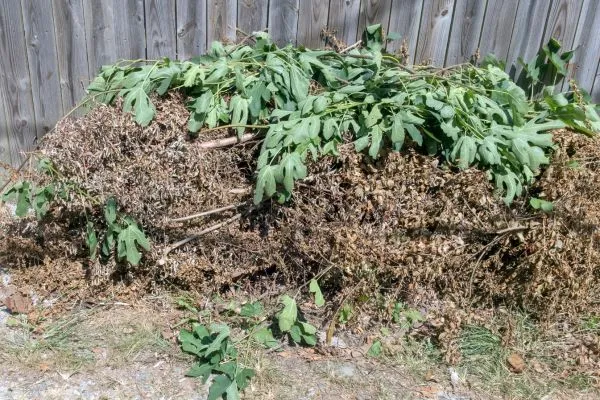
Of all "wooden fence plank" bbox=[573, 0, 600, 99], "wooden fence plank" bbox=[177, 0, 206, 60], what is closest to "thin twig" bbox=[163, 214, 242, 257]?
"wooden fence plank" bbox=[177, 0, 206, 60]

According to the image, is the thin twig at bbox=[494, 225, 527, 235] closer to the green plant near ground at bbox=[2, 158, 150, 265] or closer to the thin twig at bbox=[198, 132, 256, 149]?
the thin twig at bbox=[198, 132, 256, 149]

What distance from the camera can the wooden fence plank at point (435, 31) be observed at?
390 centimetres

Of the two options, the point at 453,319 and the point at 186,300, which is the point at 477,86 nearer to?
the point at 453,319

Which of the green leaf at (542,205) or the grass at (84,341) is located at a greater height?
the green leaf at (542,205)

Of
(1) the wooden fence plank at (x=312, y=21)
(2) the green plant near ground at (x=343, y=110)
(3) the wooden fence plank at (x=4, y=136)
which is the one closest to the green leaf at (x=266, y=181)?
(2) the green plant near ground at (x=343, y=110)

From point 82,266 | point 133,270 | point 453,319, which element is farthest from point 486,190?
point 82,266

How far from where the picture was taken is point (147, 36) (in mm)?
3916

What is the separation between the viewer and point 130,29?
3.90 metres

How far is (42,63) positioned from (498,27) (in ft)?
9.52

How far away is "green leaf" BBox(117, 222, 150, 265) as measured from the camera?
3.13m

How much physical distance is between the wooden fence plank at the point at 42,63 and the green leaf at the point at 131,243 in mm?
1416

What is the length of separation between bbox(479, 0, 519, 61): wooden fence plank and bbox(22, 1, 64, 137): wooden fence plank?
2.70m

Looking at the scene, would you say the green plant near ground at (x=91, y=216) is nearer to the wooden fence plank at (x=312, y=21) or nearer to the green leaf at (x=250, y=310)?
the green leaf at (x=250, y=310)

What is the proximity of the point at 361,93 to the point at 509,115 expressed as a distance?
31.2 inches
